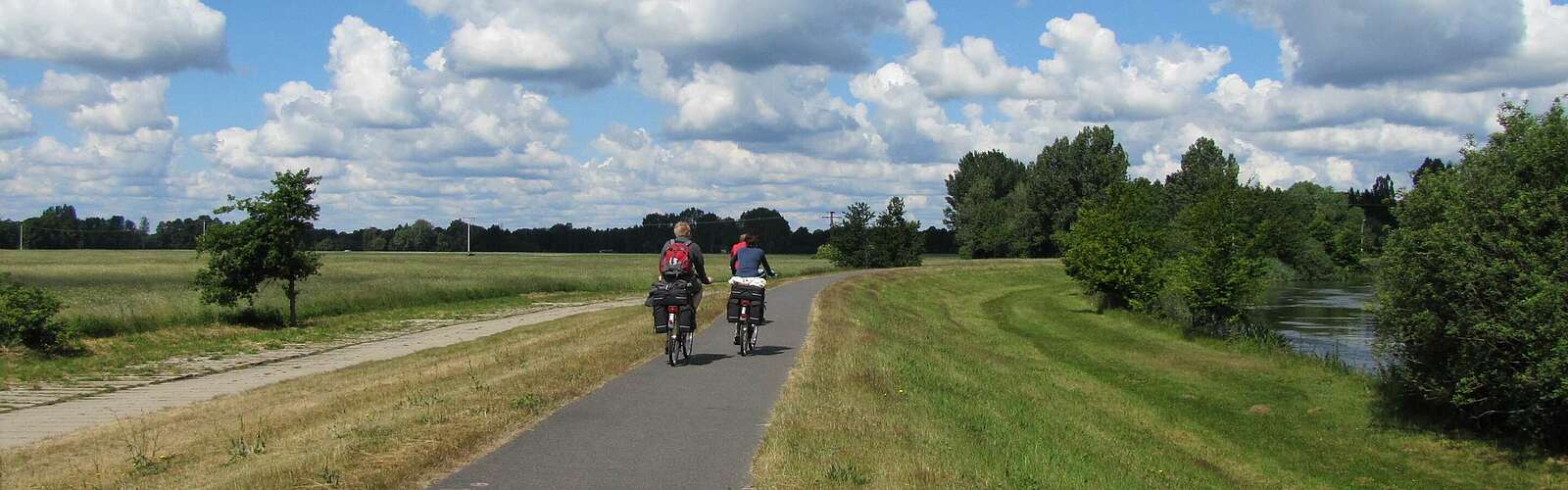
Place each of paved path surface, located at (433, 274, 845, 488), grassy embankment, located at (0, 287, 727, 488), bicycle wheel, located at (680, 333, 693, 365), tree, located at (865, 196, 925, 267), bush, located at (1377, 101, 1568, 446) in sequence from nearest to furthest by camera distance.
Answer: paved path surface, located at (433, 274, 845, 488), grassy embankment, located at (0, 287, 727, 488), bicycle wheel, located at (680, 333, 693, 365), bush, located at (1377, 101, 1568, 446), tree, located at (865, 196, 925, 267)

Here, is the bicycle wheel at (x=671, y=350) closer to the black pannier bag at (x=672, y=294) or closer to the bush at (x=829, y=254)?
the black pannier bag at (x=672, y=294)

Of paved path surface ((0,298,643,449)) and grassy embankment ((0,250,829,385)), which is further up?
grassy embankment ((0,250,829,385))

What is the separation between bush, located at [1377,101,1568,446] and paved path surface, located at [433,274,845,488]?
10.1m

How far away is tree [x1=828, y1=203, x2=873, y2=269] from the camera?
7231 centimetres

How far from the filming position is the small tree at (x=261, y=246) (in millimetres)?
31344

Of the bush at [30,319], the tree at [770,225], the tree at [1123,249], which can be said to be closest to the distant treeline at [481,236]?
the tree at [770,225]

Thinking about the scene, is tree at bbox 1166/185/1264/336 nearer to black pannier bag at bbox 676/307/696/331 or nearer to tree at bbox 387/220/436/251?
black pannier bag at bbox 676/307/696/331

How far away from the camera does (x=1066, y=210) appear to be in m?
102

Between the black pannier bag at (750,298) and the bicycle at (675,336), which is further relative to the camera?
the black pannier bag at (750,298)

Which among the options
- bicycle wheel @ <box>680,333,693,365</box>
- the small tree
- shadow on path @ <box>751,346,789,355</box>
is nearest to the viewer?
bicycle wheel @ <box>680,333,693,365</box>

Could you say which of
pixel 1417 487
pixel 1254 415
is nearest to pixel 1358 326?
pixel 1254 415

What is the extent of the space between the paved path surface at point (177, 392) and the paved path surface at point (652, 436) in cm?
823

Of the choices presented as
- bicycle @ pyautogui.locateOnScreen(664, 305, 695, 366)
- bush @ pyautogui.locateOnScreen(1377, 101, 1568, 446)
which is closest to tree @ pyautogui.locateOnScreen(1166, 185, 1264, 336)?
bush @ pyautogui.locateOnScreen(1377, 101, 1568, 446)

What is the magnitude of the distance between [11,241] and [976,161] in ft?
366
